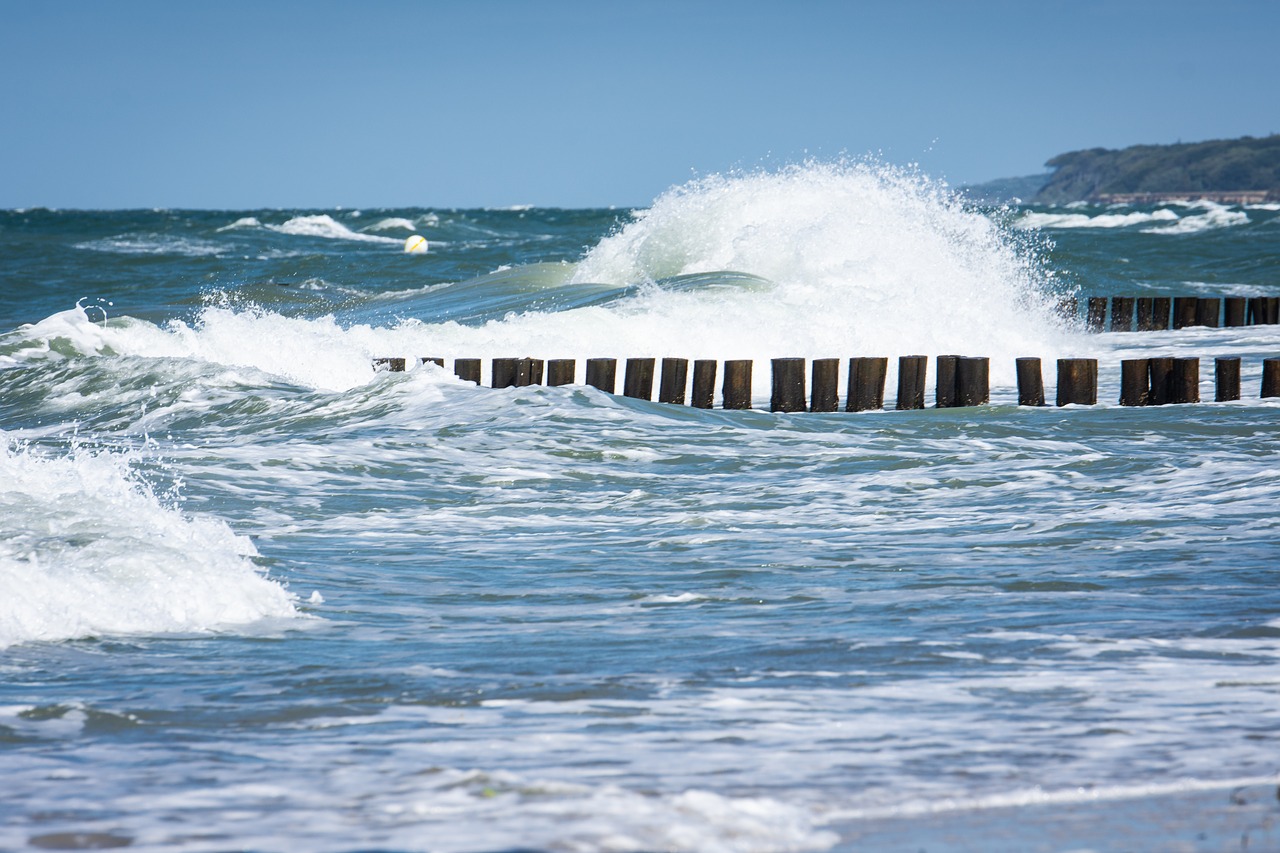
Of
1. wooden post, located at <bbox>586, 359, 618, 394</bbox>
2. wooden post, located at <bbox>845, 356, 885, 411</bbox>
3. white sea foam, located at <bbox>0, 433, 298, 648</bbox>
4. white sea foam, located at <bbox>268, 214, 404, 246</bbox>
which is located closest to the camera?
white sea foam, located at <bbox>0, 433, 298, 648</bbox>

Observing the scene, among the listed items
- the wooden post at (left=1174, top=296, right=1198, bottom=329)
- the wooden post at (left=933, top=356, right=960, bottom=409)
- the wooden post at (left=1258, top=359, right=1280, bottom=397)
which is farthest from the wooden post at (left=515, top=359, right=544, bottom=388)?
the wooden post at (left=1174, top=296, right=1198, bottom=329)

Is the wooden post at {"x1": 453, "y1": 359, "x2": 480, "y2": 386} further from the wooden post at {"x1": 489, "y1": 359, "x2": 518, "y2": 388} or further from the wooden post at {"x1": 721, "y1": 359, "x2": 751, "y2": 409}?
the wooden post at {"x1": 721, "y1": 359, "x2": 751, "y2": 409}

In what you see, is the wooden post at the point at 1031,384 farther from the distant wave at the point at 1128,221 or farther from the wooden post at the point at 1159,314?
the distant wave at the point at 1128,221

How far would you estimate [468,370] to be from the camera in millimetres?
10078

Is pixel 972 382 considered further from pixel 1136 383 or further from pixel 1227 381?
pixel 1227 381

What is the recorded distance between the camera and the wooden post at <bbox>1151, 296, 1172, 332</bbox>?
1664 cm

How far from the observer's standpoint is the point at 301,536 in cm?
560

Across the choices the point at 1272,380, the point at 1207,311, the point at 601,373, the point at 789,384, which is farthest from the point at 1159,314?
the point at 601,373

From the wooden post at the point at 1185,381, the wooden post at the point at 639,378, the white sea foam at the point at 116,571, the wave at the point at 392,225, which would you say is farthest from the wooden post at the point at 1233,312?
the wave at the point at 392,225

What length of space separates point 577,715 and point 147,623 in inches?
64.1

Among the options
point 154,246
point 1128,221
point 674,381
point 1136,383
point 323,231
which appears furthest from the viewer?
point 1128,221

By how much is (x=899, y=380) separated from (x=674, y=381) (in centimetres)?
156

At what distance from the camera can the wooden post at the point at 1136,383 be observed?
31.6 ft

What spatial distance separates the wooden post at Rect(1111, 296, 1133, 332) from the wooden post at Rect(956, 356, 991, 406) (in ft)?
26.4
